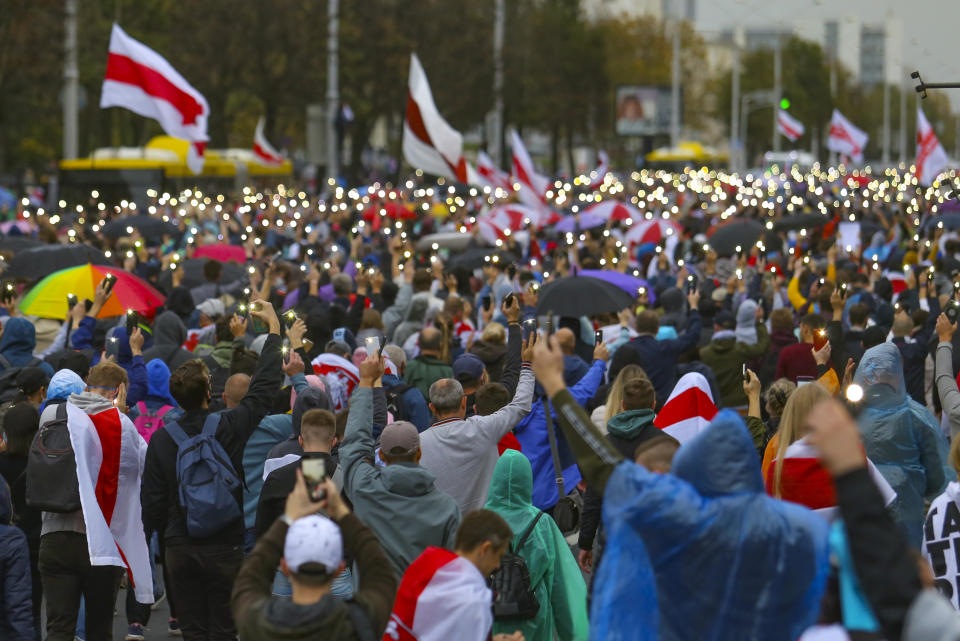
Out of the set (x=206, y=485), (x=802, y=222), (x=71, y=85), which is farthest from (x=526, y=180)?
(x=206, y=485)

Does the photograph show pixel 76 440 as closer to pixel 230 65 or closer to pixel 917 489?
pixel 917 489

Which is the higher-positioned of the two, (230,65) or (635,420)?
(230,65)

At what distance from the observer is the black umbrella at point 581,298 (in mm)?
11641

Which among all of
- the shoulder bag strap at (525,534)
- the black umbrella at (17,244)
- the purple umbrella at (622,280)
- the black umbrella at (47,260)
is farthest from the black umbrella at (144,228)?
the shoulder bag strap at (525,534)

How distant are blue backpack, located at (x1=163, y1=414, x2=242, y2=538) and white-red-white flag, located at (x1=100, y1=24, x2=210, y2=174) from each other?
13.0m

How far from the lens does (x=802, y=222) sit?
73.2ft

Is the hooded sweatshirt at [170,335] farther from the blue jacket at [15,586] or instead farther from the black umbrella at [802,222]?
the black umbrella at [802,222]

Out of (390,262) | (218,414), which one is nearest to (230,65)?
(390,262)

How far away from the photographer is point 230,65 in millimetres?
51000

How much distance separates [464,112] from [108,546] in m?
53.6

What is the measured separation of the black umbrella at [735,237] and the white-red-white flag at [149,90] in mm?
6400

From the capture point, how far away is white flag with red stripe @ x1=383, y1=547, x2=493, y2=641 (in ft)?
16.9

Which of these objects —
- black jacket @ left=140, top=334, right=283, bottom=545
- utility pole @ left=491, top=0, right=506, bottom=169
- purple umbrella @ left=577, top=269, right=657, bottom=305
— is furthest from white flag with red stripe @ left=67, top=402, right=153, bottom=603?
utility pole @ left=491, top=0, right=506, bottom=169

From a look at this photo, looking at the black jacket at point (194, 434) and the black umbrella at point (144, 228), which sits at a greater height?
the black umbrella at point (144, 228)
